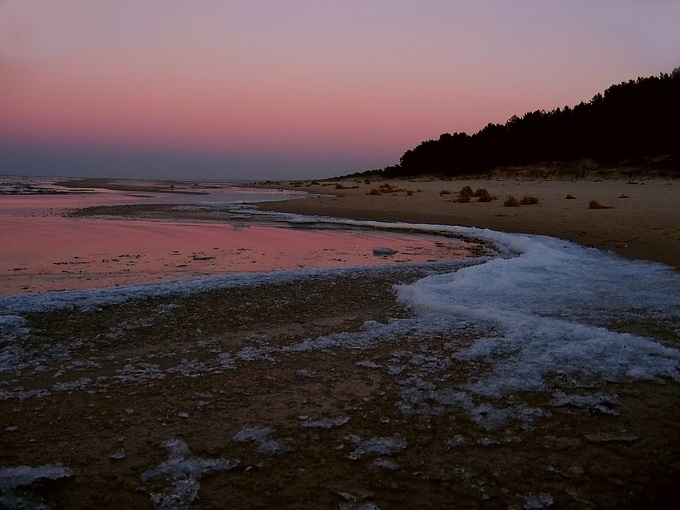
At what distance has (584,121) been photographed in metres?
42.0

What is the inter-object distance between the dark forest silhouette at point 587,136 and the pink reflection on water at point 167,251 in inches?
1029

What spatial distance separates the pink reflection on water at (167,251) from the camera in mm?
6344

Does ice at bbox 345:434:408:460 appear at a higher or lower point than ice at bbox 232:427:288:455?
lower

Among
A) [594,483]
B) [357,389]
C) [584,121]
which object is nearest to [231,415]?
[357,389]

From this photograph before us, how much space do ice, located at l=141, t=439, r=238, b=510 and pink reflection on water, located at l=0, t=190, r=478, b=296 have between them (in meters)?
4.09

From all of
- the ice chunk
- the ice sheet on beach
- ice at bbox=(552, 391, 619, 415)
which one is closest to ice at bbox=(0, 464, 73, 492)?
the ice sheet on beach

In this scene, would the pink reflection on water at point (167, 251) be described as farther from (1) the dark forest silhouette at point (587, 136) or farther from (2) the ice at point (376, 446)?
(1) the dark forest silhouette at point (587, 136)

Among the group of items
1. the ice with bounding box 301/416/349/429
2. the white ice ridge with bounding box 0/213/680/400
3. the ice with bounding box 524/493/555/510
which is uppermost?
the white ice ridge with bounding box 0/213/680/400


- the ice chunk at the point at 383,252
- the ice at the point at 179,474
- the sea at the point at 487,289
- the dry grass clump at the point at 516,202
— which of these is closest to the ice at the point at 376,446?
the ice at the point at 179,474

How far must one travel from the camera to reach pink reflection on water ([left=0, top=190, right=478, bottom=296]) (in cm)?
634

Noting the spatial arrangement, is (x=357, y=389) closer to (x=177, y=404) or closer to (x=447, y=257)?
(x=177, y=404)

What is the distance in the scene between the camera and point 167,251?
824 centimetres

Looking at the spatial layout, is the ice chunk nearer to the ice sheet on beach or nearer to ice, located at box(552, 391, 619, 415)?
the ice sheet on beach

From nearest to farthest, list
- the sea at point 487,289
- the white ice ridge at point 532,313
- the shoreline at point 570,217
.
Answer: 1. the white ice ridge at point 532,313
2. the sea at point 487,289
3. the shoreline at point 570,217
